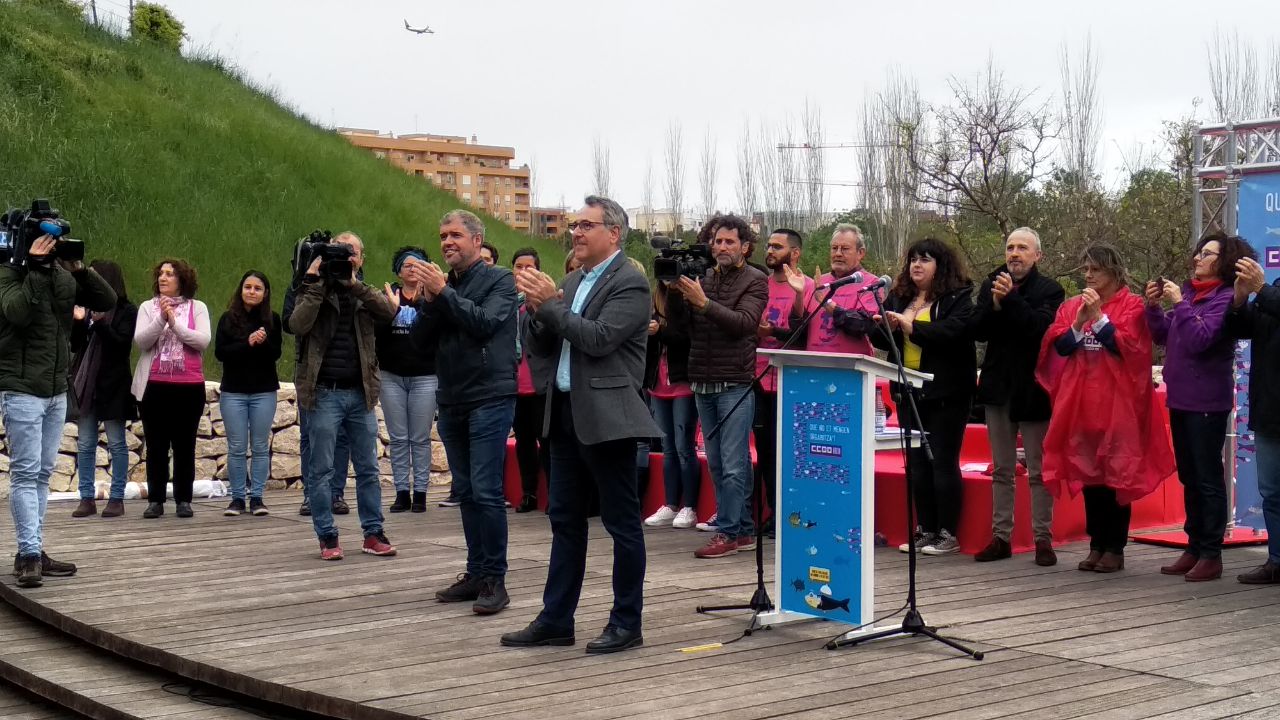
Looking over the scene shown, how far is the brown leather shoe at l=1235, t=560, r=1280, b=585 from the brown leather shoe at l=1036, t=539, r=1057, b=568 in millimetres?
973

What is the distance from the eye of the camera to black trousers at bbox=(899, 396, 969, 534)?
25.5ft

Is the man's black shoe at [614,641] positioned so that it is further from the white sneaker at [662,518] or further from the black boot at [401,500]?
the black boot at [401,500]

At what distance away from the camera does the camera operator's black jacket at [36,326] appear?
24.1 feet

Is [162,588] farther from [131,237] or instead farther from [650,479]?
[131,237]

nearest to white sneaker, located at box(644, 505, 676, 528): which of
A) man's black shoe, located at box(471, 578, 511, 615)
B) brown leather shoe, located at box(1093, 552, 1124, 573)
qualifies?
man's black shoe, located at box(471, 578, 511, 615)

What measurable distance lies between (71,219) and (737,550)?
12835mm

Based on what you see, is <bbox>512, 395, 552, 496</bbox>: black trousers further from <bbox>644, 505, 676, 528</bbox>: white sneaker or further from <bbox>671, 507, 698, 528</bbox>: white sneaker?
<bbox>671, 507, 698, 528</bbox>: white sneaker

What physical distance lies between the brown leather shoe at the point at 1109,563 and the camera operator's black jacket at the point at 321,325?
4.19 m

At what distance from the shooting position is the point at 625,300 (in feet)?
18.4

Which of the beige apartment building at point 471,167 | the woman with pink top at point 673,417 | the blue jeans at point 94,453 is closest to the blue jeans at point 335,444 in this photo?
the woman with pink top at point 673,417

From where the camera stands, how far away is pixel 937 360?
25.6 ft

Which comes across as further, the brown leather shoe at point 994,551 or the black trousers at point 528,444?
the black trousers at point 528,444

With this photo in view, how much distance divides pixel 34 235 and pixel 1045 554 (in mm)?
5758

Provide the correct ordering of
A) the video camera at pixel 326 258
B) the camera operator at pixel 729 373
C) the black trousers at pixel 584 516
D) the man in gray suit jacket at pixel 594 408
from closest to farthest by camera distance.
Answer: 1. the man in gray suit jacket at pixel 594 408
2. the black trousers at pixel 584 516
3. the video camera at pixel 326 258
4. the camera operator at pixel 729 373
